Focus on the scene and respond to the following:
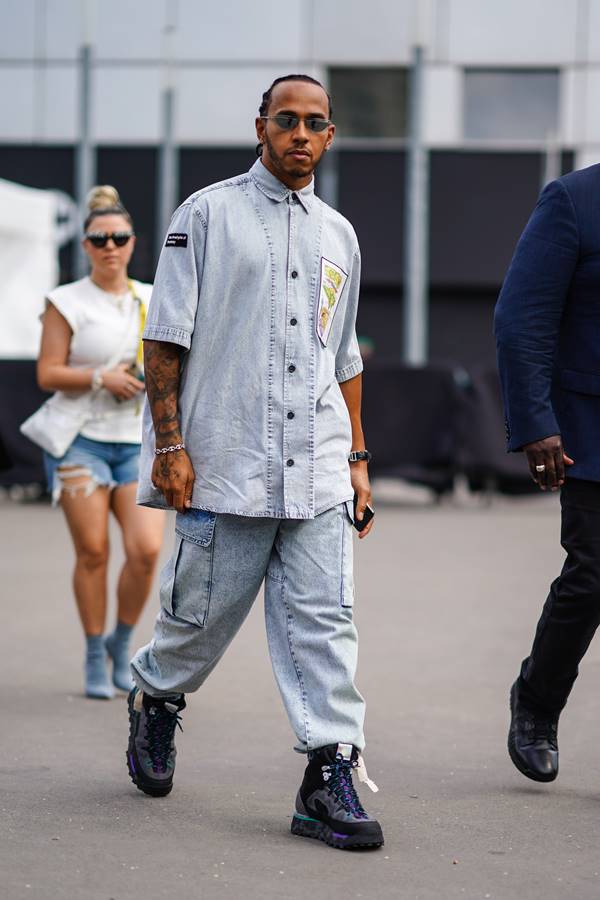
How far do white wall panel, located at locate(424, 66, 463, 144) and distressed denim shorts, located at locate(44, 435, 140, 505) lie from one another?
2104cm

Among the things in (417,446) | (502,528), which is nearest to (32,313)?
(417,446)

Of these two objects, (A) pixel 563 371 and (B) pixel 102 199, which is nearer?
(A) pixel 563 371

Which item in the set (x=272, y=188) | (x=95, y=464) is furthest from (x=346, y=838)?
(x=95, y=464)

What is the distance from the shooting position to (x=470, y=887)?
397cm

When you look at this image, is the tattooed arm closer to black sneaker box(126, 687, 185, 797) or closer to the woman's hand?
black sneaker box(126, 687, 185, 797)

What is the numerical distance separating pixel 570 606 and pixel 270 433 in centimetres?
106

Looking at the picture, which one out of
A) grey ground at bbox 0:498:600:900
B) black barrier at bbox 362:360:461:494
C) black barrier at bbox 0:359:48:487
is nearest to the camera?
grey ground at bbox 0:498:600:900

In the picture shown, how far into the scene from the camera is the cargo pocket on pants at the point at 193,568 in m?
4.48

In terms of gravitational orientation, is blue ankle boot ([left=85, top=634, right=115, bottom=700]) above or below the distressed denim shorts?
below

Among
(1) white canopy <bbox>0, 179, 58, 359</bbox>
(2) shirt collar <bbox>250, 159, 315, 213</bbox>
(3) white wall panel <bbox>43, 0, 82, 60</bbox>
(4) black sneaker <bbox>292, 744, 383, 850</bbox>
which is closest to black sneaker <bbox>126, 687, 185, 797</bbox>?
(4) black sneaker <bbox>292, 744, 383, 850</bbox>

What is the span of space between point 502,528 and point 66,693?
7.46 m

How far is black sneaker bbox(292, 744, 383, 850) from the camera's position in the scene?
4305 mm

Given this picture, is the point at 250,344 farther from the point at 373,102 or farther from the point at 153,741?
the point at 373,102

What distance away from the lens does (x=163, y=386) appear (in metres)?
4.47
